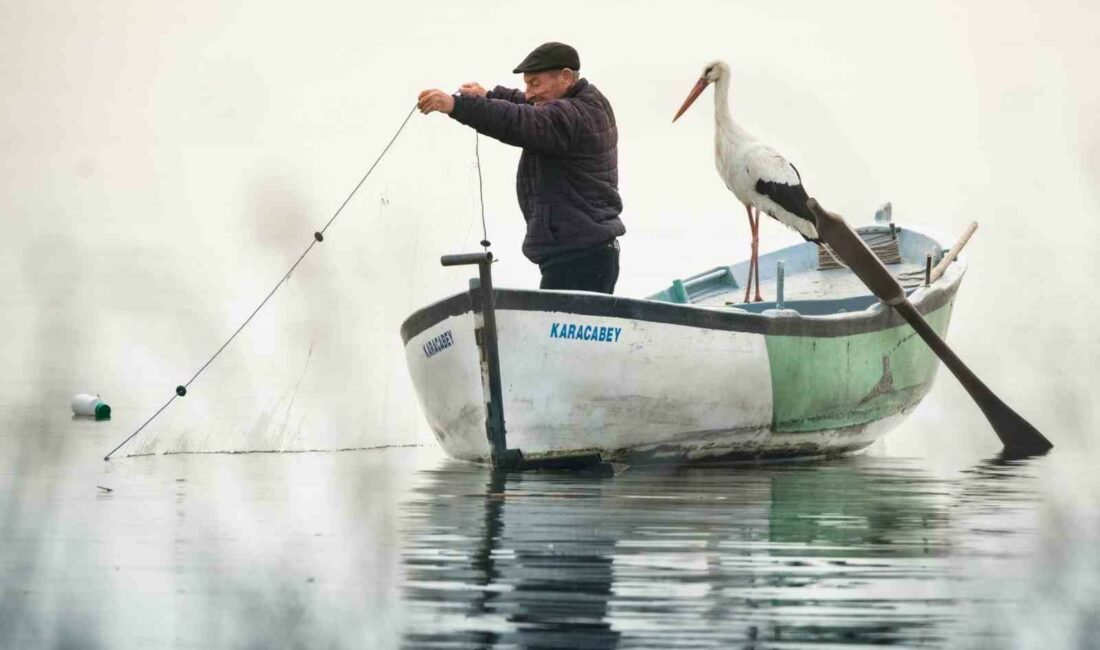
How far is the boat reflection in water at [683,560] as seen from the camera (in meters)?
5.17

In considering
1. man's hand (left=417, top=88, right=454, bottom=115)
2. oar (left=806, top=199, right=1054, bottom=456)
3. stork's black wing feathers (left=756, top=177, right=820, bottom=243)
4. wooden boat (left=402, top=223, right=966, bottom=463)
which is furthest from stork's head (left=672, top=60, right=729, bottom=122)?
man's hand (left=417, top=88, right=454, bottom=115)

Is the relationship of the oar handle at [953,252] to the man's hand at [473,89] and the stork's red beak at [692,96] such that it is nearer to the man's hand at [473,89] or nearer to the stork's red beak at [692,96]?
the stork's red beak at [692,96]

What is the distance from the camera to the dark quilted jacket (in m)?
10.3

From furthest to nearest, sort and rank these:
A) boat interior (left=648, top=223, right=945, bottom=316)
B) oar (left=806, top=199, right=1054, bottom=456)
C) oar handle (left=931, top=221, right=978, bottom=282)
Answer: boat interior (left=648, top=223, right=945, bottom=316) < oar handle (left=931, top=221, right=978, bottom=282) < oar (left=806, top=199, right=1054, bottom=456)

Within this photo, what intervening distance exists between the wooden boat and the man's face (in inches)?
49.2

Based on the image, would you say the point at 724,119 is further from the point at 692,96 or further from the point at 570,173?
the point at 570,173

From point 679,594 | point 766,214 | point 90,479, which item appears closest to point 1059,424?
point 766,214

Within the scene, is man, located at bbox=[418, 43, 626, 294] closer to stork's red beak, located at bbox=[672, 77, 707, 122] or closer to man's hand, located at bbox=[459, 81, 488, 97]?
man's hand, located at bbox=[459, 81, 488, 97]

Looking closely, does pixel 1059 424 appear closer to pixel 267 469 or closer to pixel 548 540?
pixel 267 469

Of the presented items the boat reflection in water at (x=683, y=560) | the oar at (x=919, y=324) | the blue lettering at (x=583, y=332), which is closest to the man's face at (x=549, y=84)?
the blue lettering at (x=583, y=332)

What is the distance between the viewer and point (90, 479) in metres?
9.84

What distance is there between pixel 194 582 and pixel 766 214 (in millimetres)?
9760

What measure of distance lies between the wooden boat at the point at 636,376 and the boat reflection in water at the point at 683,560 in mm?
452

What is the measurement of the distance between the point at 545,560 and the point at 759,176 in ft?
28.1
